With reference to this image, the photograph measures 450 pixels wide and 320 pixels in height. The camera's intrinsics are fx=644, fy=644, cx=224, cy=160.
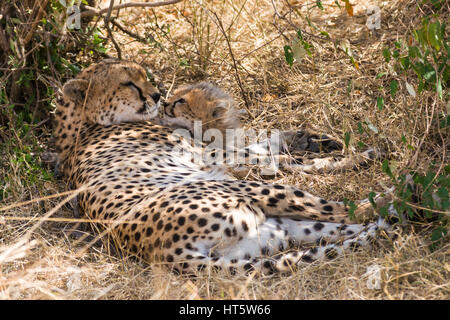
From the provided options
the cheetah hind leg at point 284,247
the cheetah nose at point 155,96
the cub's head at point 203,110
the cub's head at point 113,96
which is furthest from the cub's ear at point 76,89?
the cheetah hind leg at point 284,247

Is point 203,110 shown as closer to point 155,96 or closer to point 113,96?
point 155,96

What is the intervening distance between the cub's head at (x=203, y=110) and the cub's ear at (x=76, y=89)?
556mm

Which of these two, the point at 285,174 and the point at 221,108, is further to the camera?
the point at 221,108

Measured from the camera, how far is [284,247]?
3002 mm

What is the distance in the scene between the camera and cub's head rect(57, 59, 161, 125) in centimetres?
399

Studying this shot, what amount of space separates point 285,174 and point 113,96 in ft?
3.87

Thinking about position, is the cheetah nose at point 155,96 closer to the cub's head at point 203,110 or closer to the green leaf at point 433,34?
the cub's head at point 203,110

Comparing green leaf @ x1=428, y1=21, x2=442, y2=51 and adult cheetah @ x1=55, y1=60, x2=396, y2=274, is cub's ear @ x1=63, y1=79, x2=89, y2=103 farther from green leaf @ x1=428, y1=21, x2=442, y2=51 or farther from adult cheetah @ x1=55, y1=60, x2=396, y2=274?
green leaf @ x1=428, y1=21, x2=442, y2=51

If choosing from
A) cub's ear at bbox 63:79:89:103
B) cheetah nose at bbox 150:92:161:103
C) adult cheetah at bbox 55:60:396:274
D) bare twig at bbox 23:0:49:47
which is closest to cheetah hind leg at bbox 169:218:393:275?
adult cheetah at bbox 55:60:396:274

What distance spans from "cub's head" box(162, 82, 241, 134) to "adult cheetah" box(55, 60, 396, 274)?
0.13 meters

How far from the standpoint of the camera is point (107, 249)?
312cm

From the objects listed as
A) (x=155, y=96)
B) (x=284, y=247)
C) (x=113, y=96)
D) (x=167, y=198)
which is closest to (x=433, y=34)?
(x=284, y=247)

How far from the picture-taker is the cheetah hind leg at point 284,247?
277cm
